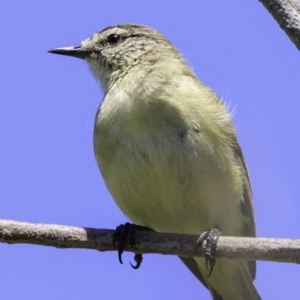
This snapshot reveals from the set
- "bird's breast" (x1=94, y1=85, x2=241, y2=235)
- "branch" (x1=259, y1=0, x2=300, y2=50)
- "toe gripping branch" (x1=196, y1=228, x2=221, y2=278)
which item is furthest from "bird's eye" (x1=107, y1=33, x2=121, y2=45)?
"toe gripping branch" (x1=196, y1=228, x2=221, y2=278)

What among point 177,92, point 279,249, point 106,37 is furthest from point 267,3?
point 106,37

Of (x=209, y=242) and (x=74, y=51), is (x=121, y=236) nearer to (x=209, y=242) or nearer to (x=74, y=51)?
(x=209, y=242)

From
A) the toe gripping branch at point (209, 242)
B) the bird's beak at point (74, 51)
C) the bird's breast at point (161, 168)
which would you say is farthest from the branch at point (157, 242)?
the bird's beak at point (74, 51)

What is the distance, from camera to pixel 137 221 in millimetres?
6160

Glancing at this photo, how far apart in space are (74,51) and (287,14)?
10.1ft

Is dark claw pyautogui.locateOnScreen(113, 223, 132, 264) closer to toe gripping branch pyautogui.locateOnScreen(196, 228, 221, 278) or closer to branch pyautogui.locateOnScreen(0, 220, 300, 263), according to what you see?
branch pyautogui.locateOnScreen(0, 220, 300, 263)

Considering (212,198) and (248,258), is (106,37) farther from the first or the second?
(248,258)

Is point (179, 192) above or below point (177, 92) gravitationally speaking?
below

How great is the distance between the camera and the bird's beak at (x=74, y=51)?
7.11 meters

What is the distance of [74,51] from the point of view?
718 cm

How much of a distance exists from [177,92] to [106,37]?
5.47 feet

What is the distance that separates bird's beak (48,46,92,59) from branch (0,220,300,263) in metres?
2.60

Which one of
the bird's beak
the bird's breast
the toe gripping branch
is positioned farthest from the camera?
the bird's beak

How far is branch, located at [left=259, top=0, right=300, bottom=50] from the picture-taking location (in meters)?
4.61
